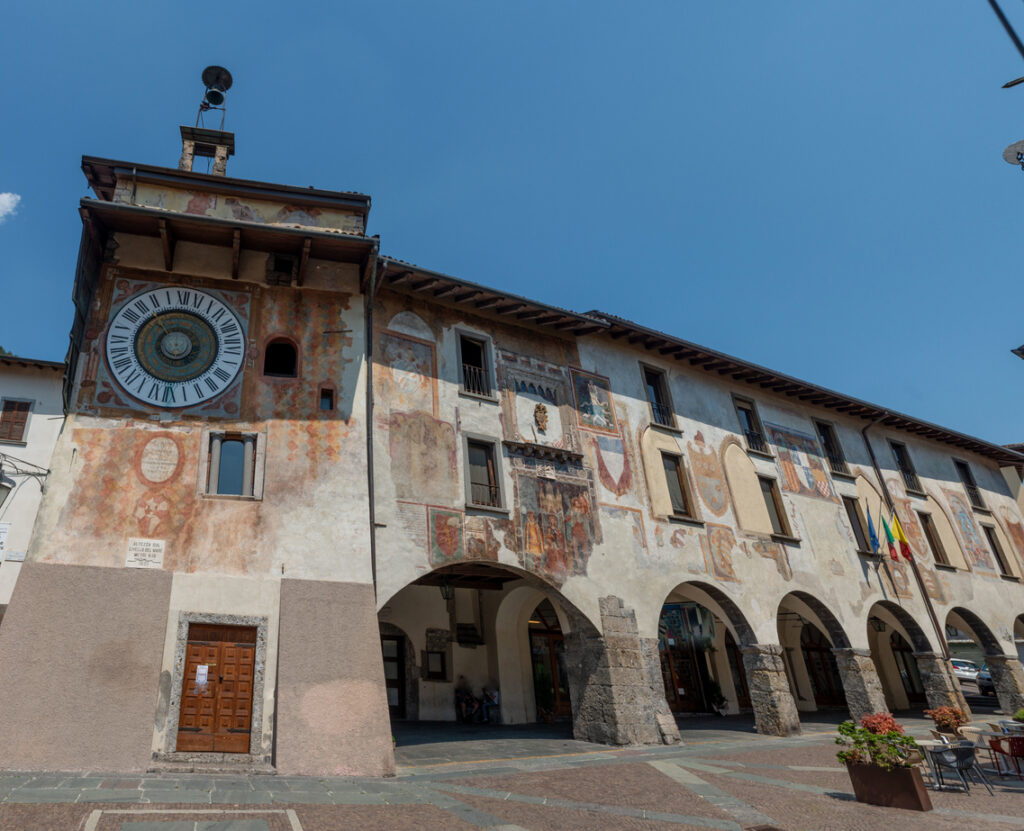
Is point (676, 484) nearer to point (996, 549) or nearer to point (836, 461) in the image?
point (836, 461)

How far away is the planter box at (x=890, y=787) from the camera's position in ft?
25.7

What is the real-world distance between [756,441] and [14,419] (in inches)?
807

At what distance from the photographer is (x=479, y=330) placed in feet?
49.7

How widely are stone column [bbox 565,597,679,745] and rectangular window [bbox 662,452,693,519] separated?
11.1ft

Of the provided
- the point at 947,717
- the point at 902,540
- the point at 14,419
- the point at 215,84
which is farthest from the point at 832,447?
the point at 14,419

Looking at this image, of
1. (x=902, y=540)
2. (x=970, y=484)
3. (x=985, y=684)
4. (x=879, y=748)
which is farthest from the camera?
(x=985, y=684)

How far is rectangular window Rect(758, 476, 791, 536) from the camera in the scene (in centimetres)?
1784

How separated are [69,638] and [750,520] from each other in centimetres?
1434

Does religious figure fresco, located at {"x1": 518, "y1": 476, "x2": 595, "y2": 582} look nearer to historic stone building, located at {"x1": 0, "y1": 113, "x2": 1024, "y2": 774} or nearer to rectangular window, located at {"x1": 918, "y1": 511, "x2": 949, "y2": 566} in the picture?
historic stone building, located at {"x1": 0, "y1": 113, "x2": 1024, "y2": 774}

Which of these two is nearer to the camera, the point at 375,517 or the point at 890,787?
the point at 890,787

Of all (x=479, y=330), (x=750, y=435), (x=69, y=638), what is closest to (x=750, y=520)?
(x=750, y=435)

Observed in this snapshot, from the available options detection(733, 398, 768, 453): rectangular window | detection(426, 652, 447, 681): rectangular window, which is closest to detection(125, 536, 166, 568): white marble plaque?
detection(426, 652, 447, 681): rectangular window

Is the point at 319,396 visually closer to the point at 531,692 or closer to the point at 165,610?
the point at 165,610

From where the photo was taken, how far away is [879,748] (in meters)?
8.21
